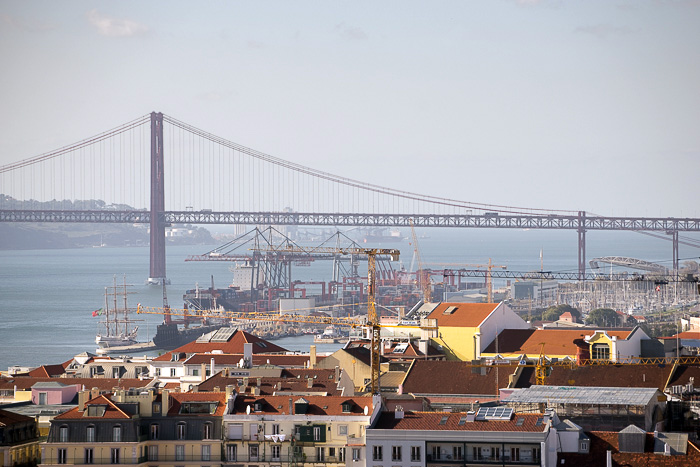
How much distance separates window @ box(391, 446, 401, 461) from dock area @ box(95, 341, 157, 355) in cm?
5058

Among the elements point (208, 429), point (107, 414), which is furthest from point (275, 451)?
point (107, 414)

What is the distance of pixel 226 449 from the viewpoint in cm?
2452

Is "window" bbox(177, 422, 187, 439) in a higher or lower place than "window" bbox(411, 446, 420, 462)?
higher

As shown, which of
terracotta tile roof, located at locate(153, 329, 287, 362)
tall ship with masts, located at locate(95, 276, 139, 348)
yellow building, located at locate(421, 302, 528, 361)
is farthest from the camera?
tall ship with masts, located at locate(95, 276, 139, 348)

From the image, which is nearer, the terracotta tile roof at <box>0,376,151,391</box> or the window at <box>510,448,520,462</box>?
the window at <box>510,448,520,462</box>

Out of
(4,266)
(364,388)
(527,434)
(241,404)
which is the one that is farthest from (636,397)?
(4,266)

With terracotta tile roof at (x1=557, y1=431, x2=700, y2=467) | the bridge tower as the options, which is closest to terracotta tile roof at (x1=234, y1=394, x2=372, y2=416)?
terracotta tile roof at (x1=557, y1=431, x2=700, y2=467)

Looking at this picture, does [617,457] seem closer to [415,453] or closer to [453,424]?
[453,424]

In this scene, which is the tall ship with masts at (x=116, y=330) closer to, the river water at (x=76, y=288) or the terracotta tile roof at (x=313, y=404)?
the river water at (x=76, y=288)

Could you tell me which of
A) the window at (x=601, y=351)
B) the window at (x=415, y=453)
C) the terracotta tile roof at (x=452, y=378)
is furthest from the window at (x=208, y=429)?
the window at (x=601, y=351)

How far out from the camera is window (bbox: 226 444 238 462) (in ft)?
80.3

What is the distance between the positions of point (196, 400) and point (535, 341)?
16.1 meters

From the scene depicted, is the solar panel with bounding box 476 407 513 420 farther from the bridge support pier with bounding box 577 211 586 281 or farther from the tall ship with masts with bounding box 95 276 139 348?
the bridge support pier with bounding box 577 211 586 281

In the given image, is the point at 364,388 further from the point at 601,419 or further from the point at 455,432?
the point at 455,432
